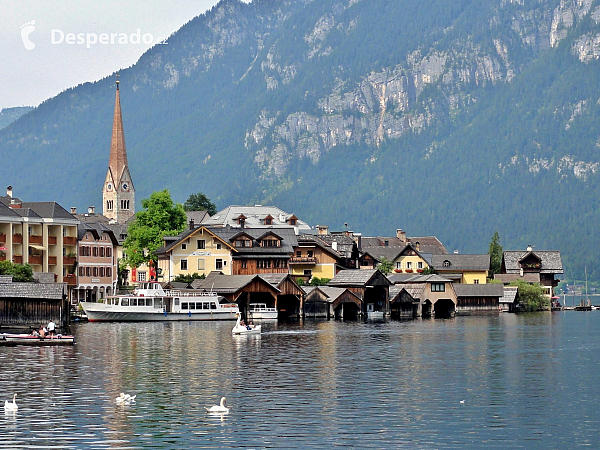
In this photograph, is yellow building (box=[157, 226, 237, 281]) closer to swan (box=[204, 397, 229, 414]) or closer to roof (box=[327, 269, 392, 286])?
roof (box=[327, 269, 392, 286])

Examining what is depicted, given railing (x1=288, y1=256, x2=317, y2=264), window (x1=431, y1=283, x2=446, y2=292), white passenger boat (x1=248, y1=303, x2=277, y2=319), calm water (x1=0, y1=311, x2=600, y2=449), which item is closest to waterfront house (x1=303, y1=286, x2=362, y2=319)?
white passenger boat (x1=248, y1=303, x2=277, y2=319)

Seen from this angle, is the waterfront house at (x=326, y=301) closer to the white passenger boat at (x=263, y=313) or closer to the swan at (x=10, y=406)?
the white passenger boat at (x=263, y=313)

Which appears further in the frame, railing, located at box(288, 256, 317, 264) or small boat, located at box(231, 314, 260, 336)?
railing, located at box(288, 256, 317, 264)

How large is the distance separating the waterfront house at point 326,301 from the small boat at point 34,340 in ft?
197

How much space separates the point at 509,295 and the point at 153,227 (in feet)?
189

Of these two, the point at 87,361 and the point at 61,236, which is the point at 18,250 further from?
the point at 87,361

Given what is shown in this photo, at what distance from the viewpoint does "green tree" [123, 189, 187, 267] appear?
16575 cm

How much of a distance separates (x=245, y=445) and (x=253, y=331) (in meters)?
60.7

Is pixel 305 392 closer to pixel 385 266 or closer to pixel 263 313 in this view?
pixel 263 313

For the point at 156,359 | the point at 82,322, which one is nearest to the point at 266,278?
the point at 82,322

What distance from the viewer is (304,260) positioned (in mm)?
163375

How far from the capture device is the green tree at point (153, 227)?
16575 centimetres

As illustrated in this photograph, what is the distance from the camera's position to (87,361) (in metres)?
76.1

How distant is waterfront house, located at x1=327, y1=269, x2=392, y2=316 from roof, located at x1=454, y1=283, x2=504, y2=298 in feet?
73.7
